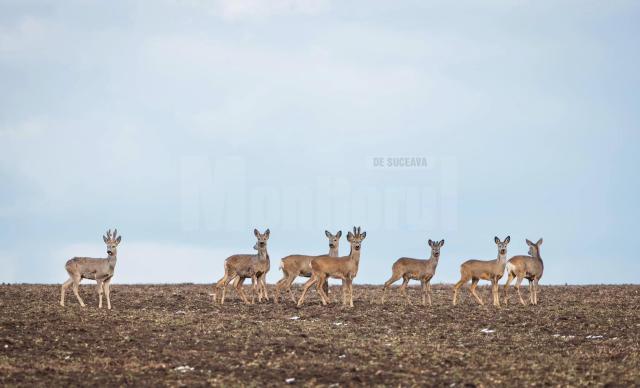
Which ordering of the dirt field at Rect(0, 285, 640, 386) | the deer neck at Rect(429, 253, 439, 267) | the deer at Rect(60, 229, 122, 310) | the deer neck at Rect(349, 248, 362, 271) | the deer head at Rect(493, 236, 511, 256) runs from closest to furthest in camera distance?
the dirt field at Rect(0, 285, 640, 386), the deer at Rect(60, 229, 122, 310), the deer neck at Rect(349, 248, 362, 271), the deer head at Rect(493, 236, 511, 256), the deer neck at Rect(429, 253, 439, 267)

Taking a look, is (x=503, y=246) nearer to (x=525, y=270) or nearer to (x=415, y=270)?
(x=525, y=270)

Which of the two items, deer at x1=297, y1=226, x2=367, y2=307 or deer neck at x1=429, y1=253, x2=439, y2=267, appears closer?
deer at x1=297, y1=226, x2=367, y2=307

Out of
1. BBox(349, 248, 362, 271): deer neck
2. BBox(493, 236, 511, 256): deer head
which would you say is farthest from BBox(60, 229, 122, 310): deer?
BBox(493, 236, 511, 256): deer head

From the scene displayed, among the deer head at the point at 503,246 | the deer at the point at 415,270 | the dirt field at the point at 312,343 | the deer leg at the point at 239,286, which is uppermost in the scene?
the deer head at the point at 503,246

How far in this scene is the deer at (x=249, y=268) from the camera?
2880cm

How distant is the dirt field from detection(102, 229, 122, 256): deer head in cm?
155

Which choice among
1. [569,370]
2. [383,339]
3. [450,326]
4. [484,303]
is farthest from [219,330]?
[484,303]

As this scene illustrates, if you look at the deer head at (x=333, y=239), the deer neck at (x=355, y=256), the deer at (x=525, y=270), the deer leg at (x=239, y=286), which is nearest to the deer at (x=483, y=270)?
the deer at (x=525, y=270)

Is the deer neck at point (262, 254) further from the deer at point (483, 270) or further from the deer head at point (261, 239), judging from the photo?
the deer at point (483, 270)

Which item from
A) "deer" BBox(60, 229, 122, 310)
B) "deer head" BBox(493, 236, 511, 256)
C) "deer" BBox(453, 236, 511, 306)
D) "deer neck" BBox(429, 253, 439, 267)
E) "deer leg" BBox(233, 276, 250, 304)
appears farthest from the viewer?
"deer neck" BBox(429, 253, 439, 267)

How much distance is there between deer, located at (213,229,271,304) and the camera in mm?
28797

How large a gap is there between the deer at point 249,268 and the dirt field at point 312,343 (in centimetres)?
100

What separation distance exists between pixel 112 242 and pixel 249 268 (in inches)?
163

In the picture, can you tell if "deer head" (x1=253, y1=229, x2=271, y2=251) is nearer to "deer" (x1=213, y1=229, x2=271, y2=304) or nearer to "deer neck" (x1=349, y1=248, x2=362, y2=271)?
"deer" (x1=213, y1=229, x2=271, y2=304)
